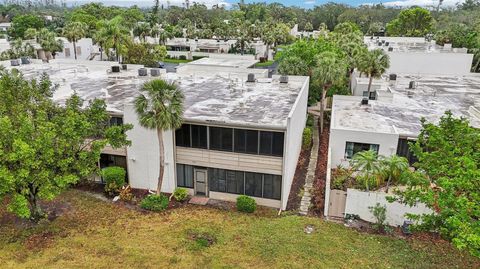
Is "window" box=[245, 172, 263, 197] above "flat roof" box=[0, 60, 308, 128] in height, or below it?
below

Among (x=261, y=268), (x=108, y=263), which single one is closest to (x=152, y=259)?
(x=108, y=263)

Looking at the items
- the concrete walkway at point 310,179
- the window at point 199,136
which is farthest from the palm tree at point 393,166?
the window at point 199,136

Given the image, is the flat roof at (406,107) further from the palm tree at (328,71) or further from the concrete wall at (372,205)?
the concrete wall at (372,205)

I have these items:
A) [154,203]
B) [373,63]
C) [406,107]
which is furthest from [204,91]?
[373,63]

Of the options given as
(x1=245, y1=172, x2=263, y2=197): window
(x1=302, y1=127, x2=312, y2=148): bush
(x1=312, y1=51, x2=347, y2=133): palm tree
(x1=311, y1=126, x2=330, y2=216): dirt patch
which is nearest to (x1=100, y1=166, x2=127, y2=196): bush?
(x1=245, y1=172, x2=263, y2=197): window

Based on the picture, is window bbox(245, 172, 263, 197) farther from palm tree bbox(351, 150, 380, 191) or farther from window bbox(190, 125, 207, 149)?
palm tree bbox(351, 150, 380, 191)

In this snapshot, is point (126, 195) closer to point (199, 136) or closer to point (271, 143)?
point (199, 136)
